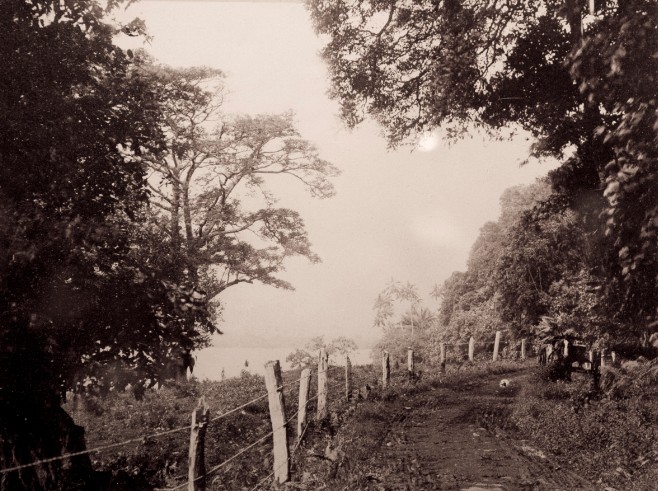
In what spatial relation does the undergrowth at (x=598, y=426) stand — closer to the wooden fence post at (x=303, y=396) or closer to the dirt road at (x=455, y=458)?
the dirt road at (x=455, y=458)

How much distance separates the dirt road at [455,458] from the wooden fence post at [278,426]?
1399 millimetres

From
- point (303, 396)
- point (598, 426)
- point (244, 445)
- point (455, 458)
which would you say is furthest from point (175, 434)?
point (598, 426)

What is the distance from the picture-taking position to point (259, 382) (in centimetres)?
2258

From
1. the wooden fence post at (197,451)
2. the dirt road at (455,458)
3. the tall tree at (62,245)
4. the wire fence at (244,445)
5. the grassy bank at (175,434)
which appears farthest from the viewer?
the grassy bank at (175,434)

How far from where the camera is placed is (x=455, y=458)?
838 centimetres

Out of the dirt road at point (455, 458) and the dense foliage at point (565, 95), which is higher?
the dense foliage at point (565, 95)

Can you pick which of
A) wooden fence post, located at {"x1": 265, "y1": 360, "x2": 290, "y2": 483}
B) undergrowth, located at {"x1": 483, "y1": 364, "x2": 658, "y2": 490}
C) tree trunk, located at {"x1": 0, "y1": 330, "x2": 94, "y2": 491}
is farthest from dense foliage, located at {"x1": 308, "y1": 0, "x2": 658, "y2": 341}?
tree trunk, located at {"x1": 0, "y1": 330, "x2": 94, "y2": 491}

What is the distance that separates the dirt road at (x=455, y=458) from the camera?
696 cm

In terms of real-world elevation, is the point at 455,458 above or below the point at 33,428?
below

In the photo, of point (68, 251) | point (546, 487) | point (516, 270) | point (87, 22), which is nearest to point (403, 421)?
point (546, 487)

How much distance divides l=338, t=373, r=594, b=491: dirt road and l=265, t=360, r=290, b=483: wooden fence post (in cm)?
140

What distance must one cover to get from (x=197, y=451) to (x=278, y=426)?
6.98 feet

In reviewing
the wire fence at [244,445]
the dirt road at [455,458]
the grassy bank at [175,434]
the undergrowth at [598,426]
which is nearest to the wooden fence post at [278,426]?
the wire fence at [244,445]

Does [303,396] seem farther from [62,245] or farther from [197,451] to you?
[62,245]
